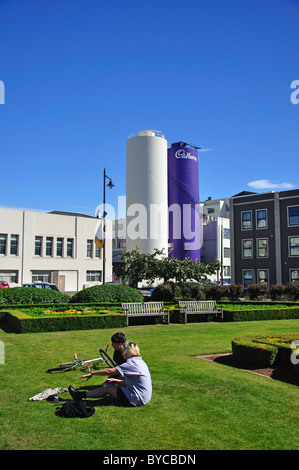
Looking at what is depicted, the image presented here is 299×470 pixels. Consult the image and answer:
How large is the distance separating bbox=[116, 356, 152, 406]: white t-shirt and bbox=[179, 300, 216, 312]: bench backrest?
13.1m

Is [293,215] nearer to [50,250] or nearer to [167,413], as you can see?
[50,250]

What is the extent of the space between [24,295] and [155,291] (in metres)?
8.84

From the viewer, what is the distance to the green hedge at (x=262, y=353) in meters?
9.86

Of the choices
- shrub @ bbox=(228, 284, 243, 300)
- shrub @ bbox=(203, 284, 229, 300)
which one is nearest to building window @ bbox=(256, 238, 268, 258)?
shrub @ bbox=(228, 284, 243, 300)

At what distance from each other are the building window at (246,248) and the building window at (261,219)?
2.04 m

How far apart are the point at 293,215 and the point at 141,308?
2924 centimetres

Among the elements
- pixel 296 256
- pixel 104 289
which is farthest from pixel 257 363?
pixel 296 256

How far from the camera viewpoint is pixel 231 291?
98.8 ft

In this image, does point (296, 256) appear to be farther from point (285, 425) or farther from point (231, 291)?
point (285, 425)

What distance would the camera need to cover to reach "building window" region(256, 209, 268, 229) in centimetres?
4559

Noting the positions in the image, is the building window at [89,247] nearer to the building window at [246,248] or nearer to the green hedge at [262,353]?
the building window at [246,248]

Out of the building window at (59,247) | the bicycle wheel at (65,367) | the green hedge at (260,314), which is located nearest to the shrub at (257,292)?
the green hedge at (260,314)

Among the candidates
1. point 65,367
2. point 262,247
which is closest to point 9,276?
point 262,247
